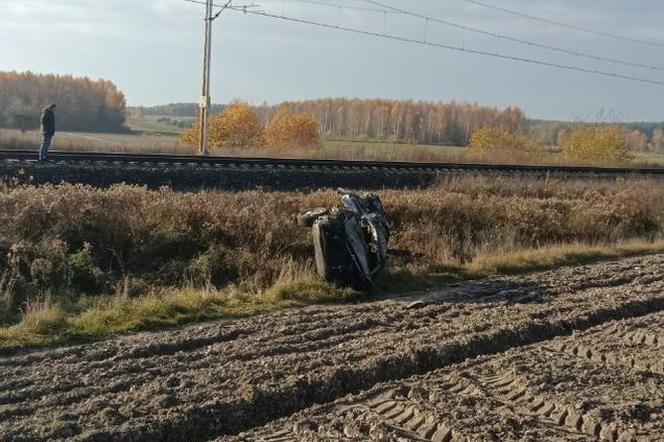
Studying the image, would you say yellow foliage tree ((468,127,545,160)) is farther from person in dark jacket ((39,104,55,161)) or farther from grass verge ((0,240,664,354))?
grass verge ((0,240,664,354))

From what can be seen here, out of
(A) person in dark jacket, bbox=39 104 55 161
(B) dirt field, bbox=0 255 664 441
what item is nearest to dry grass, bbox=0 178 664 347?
(B) dirt field, bbox=0 255 664 441

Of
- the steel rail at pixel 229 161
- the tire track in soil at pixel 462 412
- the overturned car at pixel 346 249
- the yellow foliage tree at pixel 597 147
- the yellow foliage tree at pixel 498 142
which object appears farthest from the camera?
the yellow foliage tree at pixel 597 147

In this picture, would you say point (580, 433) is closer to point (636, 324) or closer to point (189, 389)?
point (189, 389)

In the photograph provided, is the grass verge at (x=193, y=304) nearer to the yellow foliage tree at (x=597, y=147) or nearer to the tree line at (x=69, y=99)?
the yellow foliage tree at (x=597, y=147)

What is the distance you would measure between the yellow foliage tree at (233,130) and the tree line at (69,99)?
99.3 feet

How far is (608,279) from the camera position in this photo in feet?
45.3

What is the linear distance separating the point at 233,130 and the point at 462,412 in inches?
1593

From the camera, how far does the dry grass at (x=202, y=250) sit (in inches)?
424

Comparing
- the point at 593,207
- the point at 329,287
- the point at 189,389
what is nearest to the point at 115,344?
the point at 189,389

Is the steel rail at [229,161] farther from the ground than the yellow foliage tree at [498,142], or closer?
closer

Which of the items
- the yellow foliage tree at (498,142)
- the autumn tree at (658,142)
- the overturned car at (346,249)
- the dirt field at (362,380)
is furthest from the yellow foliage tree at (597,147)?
the autumn tree at (658,142)

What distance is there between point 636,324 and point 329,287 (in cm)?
427

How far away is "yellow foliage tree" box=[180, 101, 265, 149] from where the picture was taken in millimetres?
44844

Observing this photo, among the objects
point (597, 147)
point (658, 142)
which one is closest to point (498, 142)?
point (597, 147)
